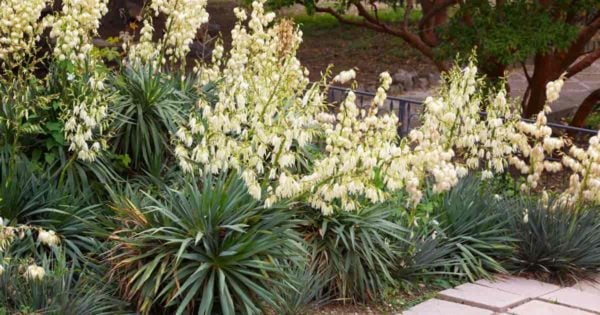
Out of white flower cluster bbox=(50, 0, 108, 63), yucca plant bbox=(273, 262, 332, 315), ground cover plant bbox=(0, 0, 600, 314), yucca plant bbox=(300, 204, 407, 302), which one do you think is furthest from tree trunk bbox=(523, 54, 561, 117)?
yucca plant bbox=(273, 262, 332, 315)

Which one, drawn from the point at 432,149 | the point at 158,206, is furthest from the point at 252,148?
the point at 432,149

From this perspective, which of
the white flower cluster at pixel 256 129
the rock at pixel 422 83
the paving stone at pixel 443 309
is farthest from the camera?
the rock at pixel 422 83

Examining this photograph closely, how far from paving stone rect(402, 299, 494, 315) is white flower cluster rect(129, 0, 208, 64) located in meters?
2.78

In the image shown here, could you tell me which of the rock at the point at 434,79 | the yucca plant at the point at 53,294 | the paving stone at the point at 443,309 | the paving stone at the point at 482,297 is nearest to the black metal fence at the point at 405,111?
the paving stone at the point at 482,297

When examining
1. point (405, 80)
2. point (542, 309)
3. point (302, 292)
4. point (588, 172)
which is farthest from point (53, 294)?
point (405, 80)

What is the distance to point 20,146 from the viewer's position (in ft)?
24.5

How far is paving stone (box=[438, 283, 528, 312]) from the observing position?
6.80 m

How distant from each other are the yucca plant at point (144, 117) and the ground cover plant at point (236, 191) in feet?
0.05

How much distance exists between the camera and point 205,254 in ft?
20.0

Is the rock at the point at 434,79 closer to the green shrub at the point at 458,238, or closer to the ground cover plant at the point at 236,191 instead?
the ground cover plant at the point at 236,191

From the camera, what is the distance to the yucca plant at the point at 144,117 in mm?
7762

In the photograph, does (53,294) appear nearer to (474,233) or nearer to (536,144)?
(474,233)

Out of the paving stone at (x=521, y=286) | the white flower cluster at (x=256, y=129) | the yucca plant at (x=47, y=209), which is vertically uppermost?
the white flower cluster at (x=256, y=129)

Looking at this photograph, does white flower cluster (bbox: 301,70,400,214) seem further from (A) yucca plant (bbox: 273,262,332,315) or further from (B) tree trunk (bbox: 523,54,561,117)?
(B) tree trunk (bbox: 523,54,561,117)
